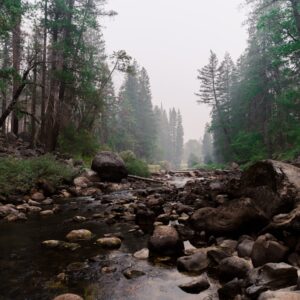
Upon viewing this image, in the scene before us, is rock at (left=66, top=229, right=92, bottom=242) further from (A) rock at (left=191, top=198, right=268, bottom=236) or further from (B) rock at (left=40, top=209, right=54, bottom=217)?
(B) rock at (left=40, top=209, right=54, bottom=217)

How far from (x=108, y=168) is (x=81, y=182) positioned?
2503 mm

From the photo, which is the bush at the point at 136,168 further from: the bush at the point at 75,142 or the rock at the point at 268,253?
the rock at the point at 268,253

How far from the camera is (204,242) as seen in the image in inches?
225

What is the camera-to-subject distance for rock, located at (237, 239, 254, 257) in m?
4.65

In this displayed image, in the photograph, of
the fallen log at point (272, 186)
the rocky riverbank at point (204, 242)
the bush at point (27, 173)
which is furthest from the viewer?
the bush at point (27, 173)

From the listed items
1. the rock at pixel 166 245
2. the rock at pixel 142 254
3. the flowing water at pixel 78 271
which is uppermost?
the rock at pixel 166 245

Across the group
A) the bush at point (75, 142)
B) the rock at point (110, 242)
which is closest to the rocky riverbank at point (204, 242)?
the rock at point (110, 242)

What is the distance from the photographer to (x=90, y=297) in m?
3.61

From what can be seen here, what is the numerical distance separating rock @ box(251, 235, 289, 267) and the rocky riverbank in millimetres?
12

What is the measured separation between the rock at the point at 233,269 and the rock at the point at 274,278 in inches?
15.1

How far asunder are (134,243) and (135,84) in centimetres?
5136

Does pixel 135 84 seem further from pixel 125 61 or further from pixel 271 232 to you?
pixel 271 232

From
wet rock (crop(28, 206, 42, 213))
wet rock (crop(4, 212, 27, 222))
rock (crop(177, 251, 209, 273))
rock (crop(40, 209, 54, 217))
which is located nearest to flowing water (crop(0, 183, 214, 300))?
rock (crop(177, 251, 209, 273))

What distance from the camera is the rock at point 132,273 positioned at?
422cm
